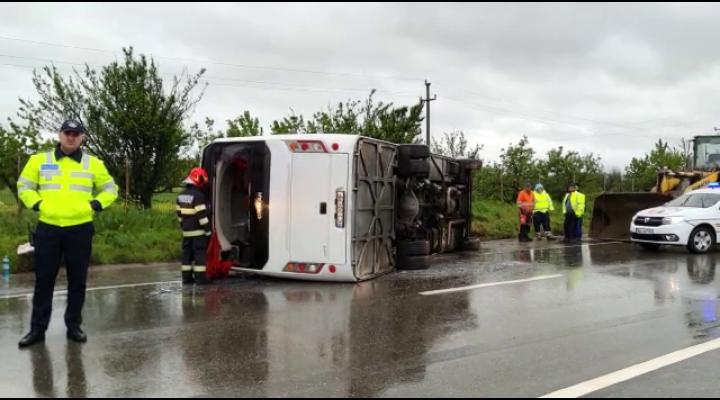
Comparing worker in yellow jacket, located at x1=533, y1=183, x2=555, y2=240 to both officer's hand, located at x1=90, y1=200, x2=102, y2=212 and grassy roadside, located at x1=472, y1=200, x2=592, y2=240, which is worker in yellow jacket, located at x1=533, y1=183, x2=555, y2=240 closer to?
grassy roadside, located at x1=472, y1=200, x2=592, y2=240

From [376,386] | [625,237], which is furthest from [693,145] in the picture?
[376,386]

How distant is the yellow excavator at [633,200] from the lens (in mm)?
16375

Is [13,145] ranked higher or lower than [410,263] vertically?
higher

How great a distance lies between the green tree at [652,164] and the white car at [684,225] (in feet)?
81.2

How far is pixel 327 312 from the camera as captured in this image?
22.7ft

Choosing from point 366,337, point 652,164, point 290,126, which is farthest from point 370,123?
point 652,164

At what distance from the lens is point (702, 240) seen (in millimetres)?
13547

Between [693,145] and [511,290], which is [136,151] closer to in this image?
[511,290]

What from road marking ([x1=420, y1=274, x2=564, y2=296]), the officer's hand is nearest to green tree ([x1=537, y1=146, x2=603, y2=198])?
road marking ([x1=420, y1=274, x2=564, y2=296])

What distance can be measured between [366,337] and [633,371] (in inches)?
93.1

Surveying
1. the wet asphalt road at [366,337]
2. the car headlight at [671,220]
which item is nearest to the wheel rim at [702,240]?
the car headlight at [671,220]

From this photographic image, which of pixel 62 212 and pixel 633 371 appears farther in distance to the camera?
pixel 62 212

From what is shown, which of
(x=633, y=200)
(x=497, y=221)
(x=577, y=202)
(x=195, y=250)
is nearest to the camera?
(x=195, y=250)

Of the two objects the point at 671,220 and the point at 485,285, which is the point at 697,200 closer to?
the point at 671,220
